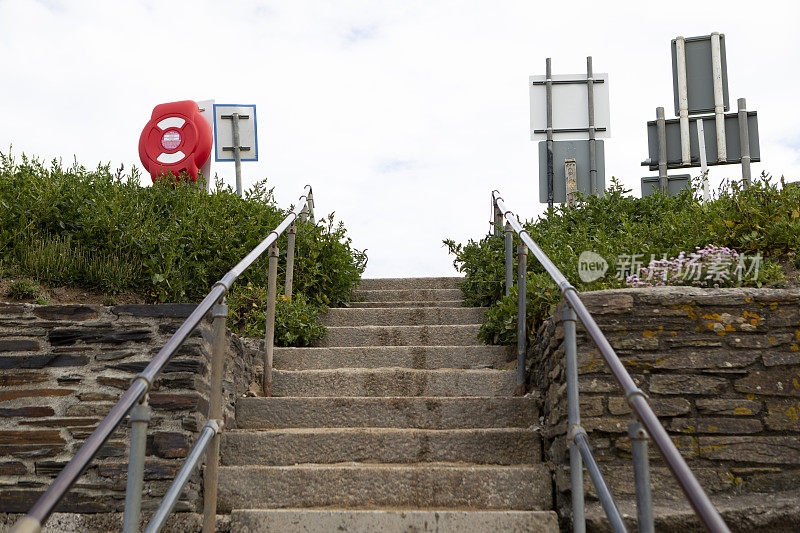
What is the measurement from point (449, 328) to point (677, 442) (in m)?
2.00

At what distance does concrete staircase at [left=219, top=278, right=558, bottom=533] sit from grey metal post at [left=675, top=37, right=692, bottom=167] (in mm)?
4140

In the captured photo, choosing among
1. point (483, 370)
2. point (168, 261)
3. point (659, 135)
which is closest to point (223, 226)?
point (168, 261)

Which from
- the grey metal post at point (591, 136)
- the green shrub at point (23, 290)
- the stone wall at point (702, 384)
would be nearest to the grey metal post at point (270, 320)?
the green shrub at point (23, 290)

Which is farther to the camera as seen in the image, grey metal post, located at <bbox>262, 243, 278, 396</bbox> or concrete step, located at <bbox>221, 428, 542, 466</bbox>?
grey metal post, located at <bbox>262, 243, 278, 396</bbox>

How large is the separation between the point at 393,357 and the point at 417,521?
1.56 meters

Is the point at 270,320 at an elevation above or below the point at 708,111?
below

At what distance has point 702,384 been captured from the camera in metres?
3.02

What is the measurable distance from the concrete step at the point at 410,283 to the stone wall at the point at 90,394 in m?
2.76

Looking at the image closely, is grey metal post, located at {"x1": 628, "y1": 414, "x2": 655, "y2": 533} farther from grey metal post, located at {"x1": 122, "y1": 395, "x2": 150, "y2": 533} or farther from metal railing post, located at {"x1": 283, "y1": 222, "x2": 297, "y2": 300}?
metal railing post, located at {"x1": 283, "y1": 222, "x2": 297, "y2": 300}

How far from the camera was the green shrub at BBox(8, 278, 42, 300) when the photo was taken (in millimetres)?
4258

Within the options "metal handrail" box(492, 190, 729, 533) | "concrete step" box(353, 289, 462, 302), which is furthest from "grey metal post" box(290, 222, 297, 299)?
"metal handrail" box(492, 190, 729, 533)

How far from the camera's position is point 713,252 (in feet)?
13.4

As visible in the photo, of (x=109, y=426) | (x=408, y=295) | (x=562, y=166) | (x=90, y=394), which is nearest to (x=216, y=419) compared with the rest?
(x=109, y=426)

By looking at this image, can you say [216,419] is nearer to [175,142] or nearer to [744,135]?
[175,142]
